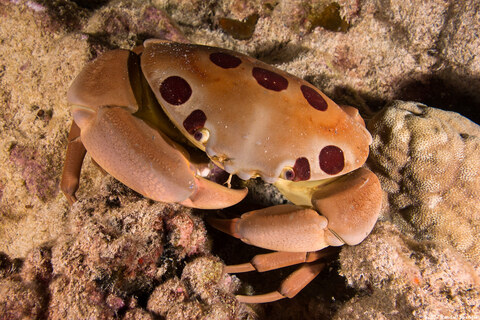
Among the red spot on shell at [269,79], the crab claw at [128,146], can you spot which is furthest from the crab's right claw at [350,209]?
the red spot on shell at [269,79]

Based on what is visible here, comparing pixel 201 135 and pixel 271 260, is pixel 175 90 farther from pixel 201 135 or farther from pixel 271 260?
pixel 271 260

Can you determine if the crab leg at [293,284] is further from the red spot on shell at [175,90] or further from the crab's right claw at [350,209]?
the red spot on shell at [175,90]

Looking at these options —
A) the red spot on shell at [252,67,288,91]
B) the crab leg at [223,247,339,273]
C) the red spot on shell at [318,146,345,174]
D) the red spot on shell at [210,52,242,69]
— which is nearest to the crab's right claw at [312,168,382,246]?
the red spot on shell at [318,146,345,174]

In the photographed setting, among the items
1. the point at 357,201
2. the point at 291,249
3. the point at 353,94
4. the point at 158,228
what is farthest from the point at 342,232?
the point at 353,94

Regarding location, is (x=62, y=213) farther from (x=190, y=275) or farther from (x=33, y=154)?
(x=190, y=275)

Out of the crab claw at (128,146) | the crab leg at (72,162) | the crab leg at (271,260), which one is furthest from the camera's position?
the crab leg at (271,260)
